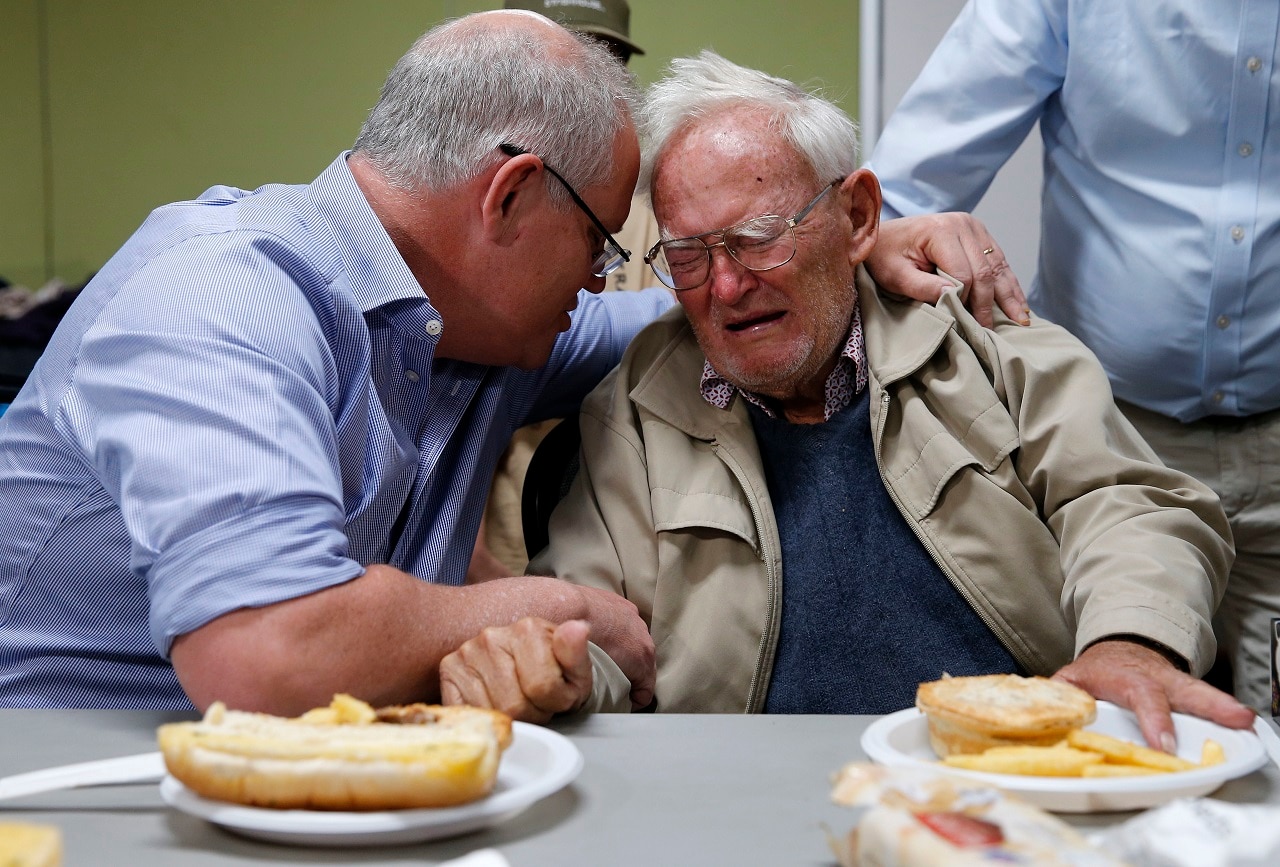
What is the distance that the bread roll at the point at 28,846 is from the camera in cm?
62

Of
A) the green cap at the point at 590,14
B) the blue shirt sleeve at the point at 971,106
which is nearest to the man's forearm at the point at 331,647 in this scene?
the blue shirt sleeve at the point at 971,106

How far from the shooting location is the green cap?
331 cm

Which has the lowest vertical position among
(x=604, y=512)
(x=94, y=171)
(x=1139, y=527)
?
(x=94, y=171)

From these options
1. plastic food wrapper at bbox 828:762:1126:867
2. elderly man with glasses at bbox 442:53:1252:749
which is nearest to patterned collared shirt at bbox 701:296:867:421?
elderly man with glasses at bbox 442:53:1252:749

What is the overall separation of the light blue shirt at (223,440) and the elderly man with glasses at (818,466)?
0.85ft

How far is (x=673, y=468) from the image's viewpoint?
175cm

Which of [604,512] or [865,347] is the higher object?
[865,347]

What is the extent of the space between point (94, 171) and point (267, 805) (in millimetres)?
4686

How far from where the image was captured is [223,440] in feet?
3.85

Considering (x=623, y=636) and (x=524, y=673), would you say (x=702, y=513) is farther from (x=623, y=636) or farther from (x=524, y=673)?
(x=524, y=673)

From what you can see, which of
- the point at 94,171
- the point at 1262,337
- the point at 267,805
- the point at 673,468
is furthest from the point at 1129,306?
the point at 94,171

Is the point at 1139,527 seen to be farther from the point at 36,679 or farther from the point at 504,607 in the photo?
the point at 36,679

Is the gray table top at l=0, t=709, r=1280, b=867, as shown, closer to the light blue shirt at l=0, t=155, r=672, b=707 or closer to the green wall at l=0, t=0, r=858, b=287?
the light blue shirt at l=0, t=155, r=672, b=707

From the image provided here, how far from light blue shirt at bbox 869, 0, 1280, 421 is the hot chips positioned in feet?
4.13
